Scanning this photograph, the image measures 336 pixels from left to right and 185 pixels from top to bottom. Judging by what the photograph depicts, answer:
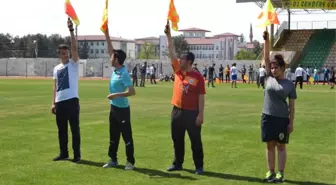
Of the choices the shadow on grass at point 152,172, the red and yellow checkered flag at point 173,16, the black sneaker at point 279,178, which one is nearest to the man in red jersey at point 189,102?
the shadow on grass at point 152,172

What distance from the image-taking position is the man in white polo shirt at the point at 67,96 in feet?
29.0

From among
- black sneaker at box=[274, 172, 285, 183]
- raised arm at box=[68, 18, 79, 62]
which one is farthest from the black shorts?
raised arm at box=[68, 18, 79, 62]

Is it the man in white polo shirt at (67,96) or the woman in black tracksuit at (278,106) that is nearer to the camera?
the woman in black tracksuit at (278,106)

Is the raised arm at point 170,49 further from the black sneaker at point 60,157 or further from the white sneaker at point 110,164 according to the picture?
the black sneaker at point 60,157

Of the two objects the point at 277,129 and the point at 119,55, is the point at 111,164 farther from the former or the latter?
the point at 277,129

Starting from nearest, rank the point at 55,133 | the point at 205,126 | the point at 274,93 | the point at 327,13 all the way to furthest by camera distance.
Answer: the point at 274,93
the point at 55,133
the point at 205,126
the point at 327,13

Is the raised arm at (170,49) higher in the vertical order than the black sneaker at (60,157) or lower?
higher

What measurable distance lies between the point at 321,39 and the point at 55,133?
49.8m

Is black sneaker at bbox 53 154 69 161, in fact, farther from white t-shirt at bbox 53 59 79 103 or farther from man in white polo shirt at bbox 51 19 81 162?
white t-shirt at bbox 53 59 79 103

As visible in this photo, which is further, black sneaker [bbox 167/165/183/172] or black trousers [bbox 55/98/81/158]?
black trousers [bbox 55/98/81/158]

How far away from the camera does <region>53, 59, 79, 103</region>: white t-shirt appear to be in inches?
348

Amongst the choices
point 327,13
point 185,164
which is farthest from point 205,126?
point 327,13

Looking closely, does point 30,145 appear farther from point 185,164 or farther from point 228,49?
point 228,49

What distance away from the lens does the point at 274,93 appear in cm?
728
